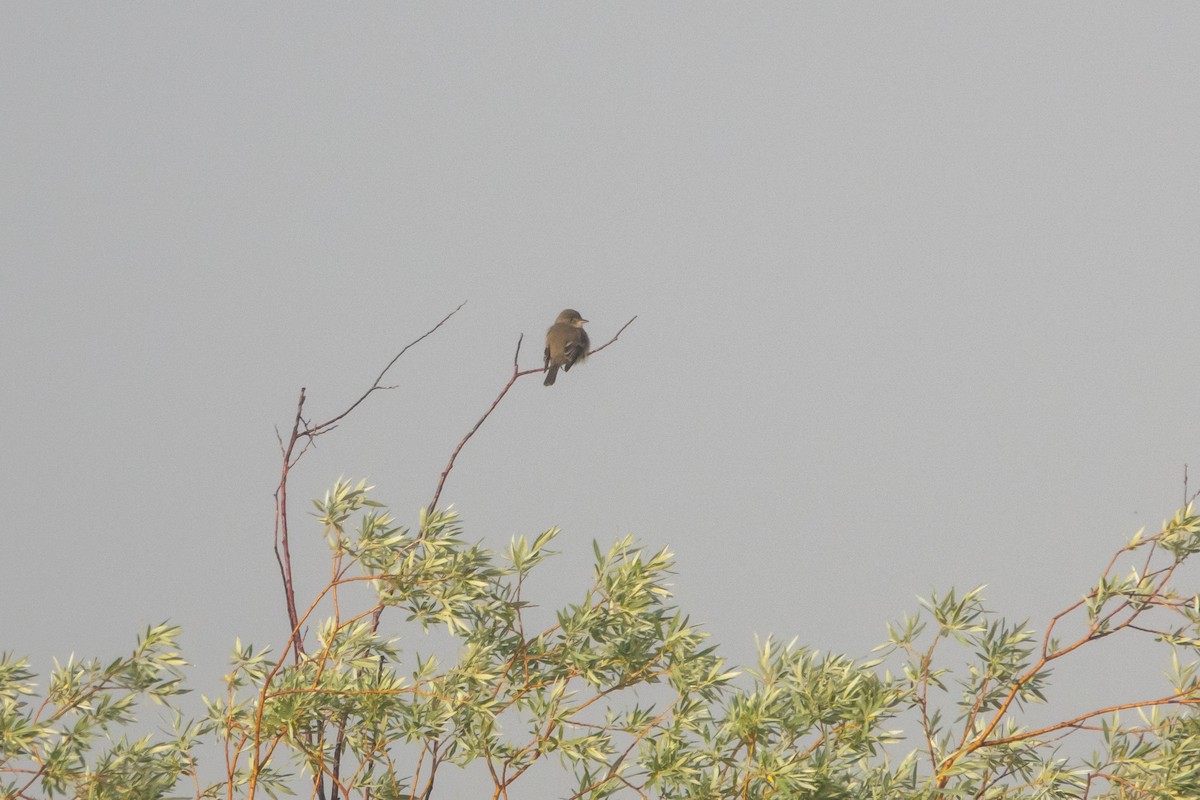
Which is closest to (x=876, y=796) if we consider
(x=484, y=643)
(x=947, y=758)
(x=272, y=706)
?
(x=947, y=758)

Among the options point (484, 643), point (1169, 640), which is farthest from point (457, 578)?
point (1169, 640)

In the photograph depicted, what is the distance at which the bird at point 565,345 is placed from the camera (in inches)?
551

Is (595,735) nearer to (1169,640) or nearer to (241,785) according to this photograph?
(241,785)

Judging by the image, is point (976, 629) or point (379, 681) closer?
point (379, 681)

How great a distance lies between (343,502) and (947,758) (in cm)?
280

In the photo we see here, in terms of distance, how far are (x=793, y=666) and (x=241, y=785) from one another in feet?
7.85

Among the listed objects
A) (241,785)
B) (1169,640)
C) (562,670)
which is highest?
(1169,640)

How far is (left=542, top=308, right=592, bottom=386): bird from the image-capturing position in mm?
13992

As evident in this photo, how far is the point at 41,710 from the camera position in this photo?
5.43 metres

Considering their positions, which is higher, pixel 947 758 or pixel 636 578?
pixel 636 578

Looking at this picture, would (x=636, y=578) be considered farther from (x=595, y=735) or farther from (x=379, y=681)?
(x=379, y=681)

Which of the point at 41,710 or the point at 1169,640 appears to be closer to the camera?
the point at 41,710

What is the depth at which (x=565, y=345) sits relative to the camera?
14.1m

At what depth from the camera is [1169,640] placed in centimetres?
599
